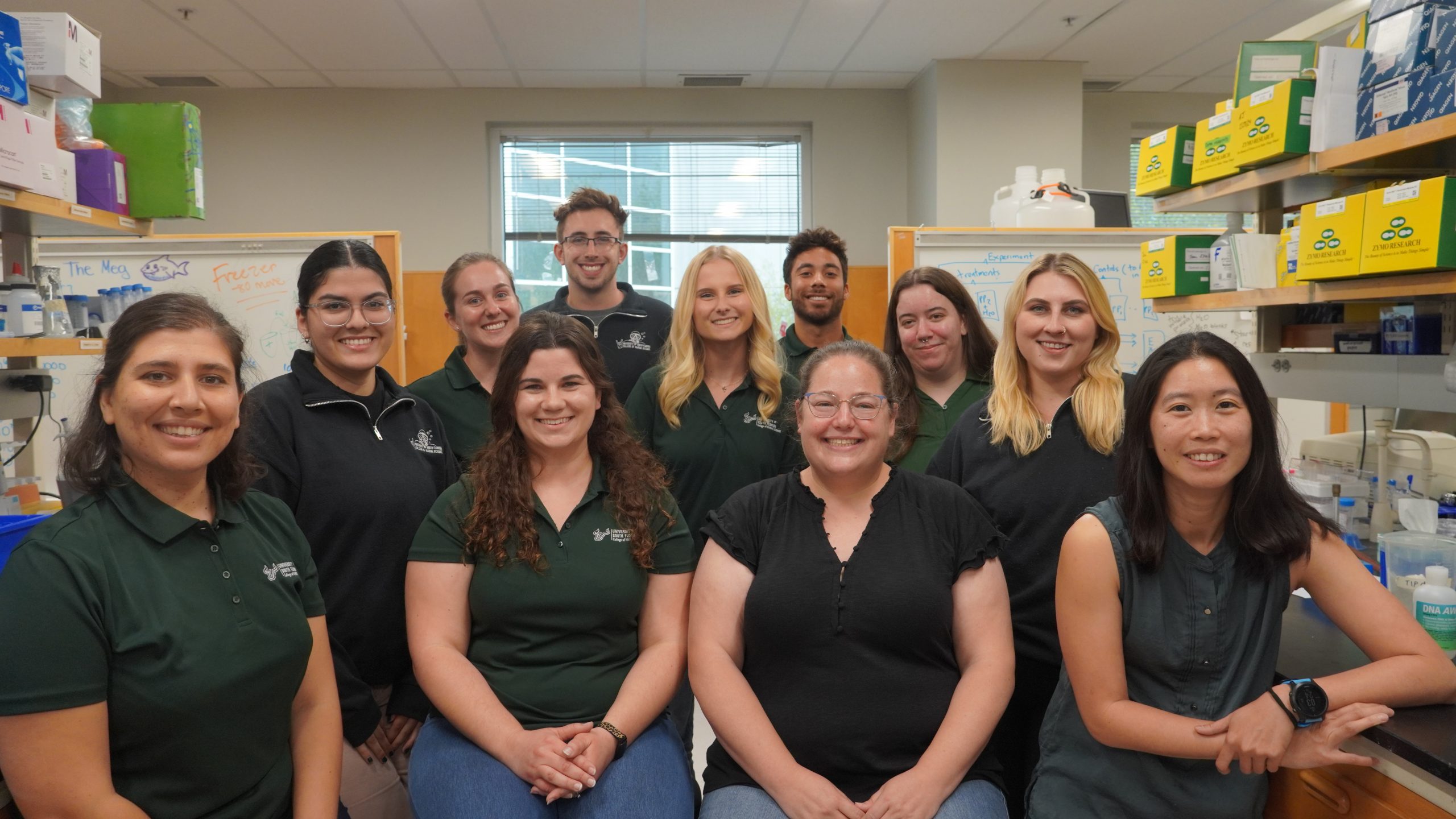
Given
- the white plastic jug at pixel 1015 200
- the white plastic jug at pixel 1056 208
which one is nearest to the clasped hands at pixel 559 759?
the white plastic jug at pixel 1056 208

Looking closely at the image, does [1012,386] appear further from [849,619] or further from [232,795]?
[232,795]

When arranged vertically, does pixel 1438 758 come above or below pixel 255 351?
below

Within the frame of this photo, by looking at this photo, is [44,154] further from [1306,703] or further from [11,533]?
[1306,703]

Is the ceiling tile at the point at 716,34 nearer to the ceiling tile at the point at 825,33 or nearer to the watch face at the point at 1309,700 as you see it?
the ceiling tile at the point at 825,33

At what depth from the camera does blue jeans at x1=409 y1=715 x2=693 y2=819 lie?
158cm

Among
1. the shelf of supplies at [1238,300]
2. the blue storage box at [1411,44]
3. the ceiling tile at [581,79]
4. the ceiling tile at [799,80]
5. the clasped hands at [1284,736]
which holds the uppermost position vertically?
the ceiling tile at [799,80]

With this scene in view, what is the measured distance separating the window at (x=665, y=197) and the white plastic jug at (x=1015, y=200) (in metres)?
1.88

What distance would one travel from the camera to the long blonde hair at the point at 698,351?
94.3 inches

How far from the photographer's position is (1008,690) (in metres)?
1.66

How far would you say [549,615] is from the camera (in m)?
1.74

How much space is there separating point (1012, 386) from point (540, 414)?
1009 mm

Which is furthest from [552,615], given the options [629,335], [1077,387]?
[629,335]

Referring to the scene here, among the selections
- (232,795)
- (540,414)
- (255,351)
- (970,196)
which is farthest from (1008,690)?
(970,196)

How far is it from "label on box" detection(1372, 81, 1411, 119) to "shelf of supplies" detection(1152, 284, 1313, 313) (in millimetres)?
415
